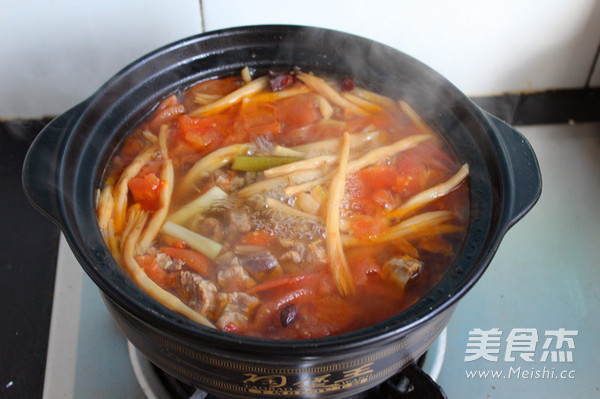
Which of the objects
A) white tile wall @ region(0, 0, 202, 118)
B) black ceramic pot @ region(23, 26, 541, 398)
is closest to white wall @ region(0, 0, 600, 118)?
white tile wall @ region(0, 0, 202, 118)

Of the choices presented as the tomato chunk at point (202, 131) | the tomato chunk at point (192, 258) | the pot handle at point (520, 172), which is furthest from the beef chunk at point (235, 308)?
the pot handle at point (520, 172)

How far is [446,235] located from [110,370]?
4.27 ft

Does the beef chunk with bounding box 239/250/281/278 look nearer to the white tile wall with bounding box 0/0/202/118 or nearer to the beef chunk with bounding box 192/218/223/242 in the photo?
the beef chunk with bounding box 192/218/223/242

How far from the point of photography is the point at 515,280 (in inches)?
91.9

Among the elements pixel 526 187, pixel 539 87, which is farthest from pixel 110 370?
pixel 539 87

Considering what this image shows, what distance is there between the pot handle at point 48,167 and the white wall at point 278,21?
97 centimetres

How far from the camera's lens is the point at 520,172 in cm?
165

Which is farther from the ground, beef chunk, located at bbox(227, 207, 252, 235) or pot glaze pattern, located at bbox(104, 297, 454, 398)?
beef chunk, located at bbox(227, 207, 252, 235)

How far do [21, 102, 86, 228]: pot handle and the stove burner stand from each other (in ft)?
2.44

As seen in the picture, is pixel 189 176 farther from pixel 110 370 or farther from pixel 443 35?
pixel 443 35

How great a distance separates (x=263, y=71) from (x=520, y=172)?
1.04 meters

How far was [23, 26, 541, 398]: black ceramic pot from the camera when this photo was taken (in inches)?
50.8

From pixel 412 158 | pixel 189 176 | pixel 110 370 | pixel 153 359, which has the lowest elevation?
pixel 110 370

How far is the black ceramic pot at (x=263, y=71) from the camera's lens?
4.23 feet
